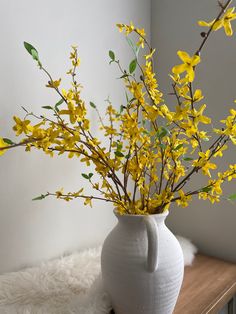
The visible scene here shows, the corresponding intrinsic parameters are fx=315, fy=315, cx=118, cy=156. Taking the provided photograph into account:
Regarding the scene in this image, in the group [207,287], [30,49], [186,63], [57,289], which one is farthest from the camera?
[207,287]

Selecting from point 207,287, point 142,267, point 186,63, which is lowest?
point 207,287

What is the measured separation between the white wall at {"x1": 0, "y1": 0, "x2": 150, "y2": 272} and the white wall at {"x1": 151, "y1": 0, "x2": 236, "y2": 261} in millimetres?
199

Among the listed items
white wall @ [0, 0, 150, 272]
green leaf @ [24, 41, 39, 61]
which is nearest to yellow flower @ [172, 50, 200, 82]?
green leaf @ [24, 41, 39, 61]

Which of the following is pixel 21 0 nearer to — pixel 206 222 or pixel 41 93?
pixel 41 93

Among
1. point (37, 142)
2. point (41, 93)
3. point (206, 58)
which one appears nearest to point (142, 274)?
point (37, 142)

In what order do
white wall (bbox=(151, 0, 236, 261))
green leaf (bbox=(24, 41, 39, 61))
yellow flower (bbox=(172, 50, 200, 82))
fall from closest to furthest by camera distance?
yellow flower (bbox=(172, 50, 200, 82))
green leaf (bbox=(24, 41, 39, 61))
white wall (bbox=(151, 0, 236, 261))

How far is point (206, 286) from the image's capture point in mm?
991

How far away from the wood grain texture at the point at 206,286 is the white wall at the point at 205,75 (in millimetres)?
89

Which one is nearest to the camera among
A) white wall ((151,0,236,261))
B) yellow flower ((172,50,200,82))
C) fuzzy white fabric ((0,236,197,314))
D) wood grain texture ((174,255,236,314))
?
yellow flower ((172,50,200,82))

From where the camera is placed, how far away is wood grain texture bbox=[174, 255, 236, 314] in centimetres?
88

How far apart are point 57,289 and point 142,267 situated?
311 mm

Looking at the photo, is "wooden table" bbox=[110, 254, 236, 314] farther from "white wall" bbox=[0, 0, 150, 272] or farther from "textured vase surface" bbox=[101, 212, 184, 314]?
"white wall" bbox=[0, 0, 150, 272]

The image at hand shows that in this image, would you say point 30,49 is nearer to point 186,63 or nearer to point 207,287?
point 186,63

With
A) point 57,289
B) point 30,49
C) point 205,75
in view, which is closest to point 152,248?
point 57,289
